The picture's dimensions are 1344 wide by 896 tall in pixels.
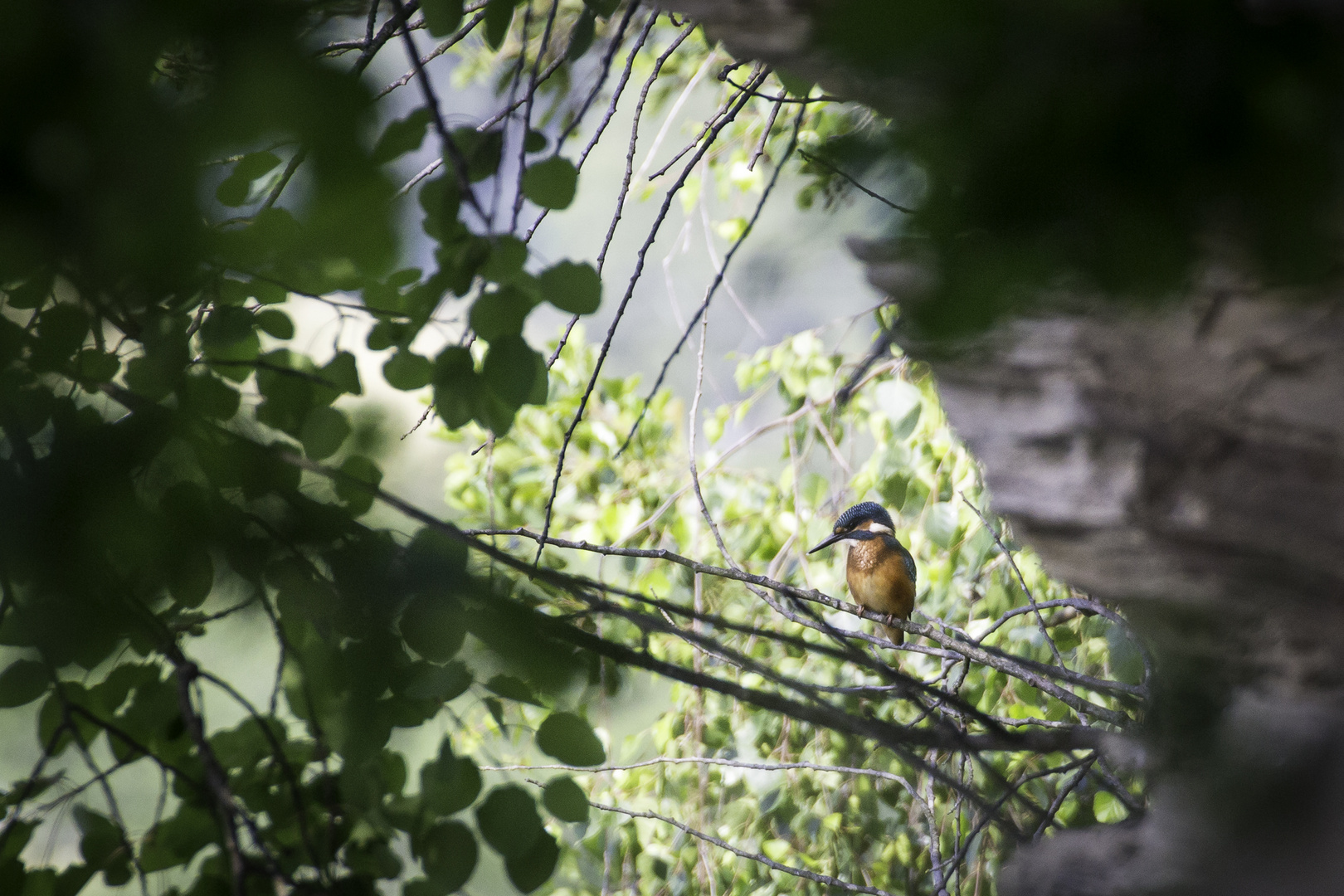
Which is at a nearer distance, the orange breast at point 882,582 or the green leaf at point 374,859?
the green leaf at point 374,859

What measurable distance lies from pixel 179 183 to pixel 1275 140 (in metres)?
0.28

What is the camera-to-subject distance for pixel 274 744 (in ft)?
1.58

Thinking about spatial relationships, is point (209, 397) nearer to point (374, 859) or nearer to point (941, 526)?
point (374, 859)

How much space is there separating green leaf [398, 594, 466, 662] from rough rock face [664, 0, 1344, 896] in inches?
9.6

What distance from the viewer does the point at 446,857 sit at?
47cm

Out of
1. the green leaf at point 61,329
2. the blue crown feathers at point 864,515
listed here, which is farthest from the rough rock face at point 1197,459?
the blue crown feathers at point 864,515

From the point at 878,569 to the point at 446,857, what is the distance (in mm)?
1781

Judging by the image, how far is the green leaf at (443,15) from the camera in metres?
0.50

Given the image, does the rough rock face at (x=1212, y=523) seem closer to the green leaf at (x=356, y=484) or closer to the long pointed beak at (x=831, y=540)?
the green leaf at (x=356, y=484)

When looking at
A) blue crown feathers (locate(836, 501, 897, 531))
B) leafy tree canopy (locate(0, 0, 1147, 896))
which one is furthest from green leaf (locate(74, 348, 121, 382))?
blue crown feathers (locate(836, 501, 897, 531))

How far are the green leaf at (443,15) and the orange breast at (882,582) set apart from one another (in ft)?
5.96

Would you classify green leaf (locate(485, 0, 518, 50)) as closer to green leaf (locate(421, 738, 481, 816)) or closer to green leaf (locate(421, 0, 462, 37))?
green leaf (locate(421, 0, 462, 37))

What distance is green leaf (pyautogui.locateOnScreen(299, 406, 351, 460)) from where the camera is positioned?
1.82ft

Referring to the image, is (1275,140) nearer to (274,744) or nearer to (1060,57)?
(1060,57)
